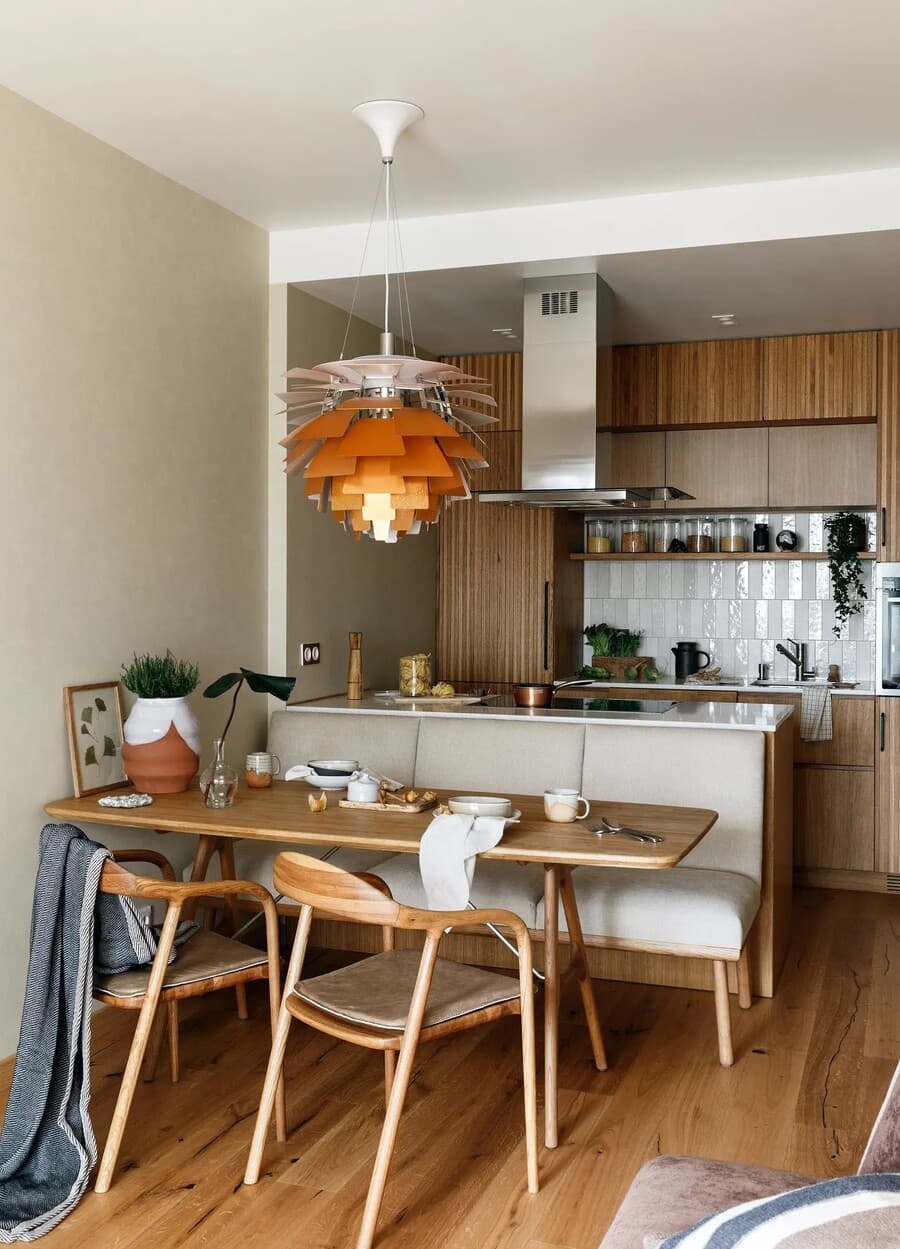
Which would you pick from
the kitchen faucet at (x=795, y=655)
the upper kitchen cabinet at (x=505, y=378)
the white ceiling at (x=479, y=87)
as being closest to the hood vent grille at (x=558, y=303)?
the white ceiling at (x=479, y=87)

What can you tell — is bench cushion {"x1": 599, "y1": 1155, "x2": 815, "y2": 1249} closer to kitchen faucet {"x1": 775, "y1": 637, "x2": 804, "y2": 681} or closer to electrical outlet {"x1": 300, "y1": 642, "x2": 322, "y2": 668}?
electrical outlet {"x1": 300, "y1": 642, "x2": 322, "y2": 668}

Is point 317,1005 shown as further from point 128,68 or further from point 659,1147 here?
point 128,68

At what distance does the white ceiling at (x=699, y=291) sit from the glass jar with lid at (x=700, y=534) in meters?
0.97

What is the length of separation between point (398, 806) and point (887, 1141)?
1806 mm

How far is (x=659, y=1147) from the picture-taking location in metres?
2.79

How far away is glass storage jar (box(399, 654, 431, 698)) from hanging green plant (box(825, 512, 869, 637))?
216 centimetres

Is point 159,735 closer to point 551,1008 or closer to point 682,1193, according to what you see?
point 551,1008

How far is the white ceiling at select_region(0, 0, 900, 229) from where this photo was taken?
9.45 feet

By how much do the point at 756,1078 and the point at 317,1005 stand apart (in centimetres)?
137

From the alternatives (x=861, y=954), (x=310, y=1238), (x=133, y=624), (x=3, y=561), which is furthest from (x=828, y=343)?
(x=310, y=1238)

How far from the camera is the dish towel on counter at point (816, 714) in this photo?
537 centimetres

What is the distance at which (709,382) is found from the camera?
19.0ft

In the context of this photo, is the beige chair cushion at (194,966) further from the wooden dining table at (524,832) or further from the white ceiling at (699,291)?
the white ceiling at (699,291)

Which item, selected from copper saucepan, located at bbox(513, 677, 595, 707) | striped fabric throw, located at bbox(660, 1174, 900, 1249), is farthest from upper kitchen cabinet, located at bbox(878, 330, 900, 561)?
striped fabric throw, located at bbox(660, 1174, 900, 1249)
